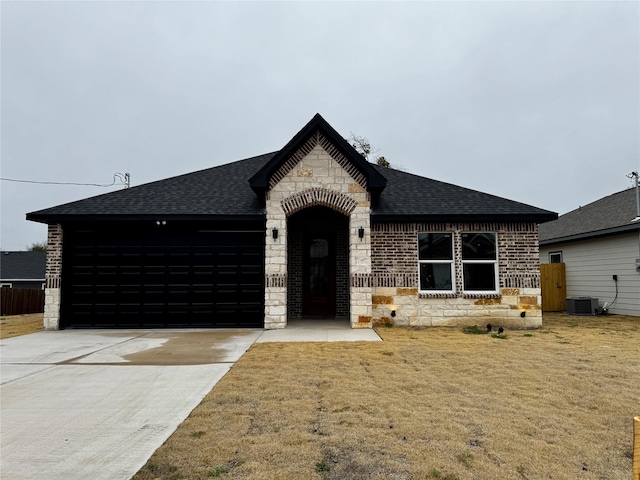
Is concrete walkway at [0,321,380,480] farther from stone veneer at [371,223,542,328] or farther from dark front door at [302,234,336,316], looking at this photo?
dark front door at [302,234,336,316]

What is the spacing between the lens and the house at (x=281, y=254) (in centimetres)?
1052

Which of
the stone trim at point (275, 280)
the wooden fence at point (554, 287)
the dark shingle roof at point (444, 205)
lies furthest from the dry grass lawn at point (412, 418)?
the wooden fence at point (554, 287)

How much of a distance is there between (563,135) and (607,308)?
28.4 metres

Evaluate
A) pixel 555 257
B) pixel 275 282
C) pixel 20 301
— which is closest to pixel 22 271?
pixel 20 301

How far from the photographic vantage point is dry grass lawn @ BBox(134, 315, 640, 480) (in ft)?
9.78

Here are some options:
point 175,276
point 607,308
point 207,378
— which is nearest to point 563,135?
point 607,308

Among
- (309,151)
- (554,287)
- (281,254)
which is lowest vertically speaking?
(554,287)

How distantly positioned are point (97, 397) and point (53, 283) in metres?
7.32

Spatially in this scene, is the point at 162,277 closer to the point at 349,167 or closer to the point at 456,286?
the point at 349,167

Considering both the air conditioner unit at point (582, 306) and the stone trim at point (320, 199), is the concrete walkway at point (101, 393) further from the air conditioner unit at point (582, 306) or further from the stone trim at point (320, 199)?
the air conditioner unit at point (582, 306)

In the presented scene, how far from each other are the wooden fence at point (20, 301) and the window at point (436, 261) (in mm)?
19534

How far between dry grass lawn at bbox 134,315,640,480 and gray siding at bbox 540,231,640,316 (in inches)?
340

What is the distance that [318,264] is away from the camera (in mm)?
12953

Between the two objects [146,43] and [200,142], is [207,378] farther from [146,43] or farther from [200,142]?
[200,142]
